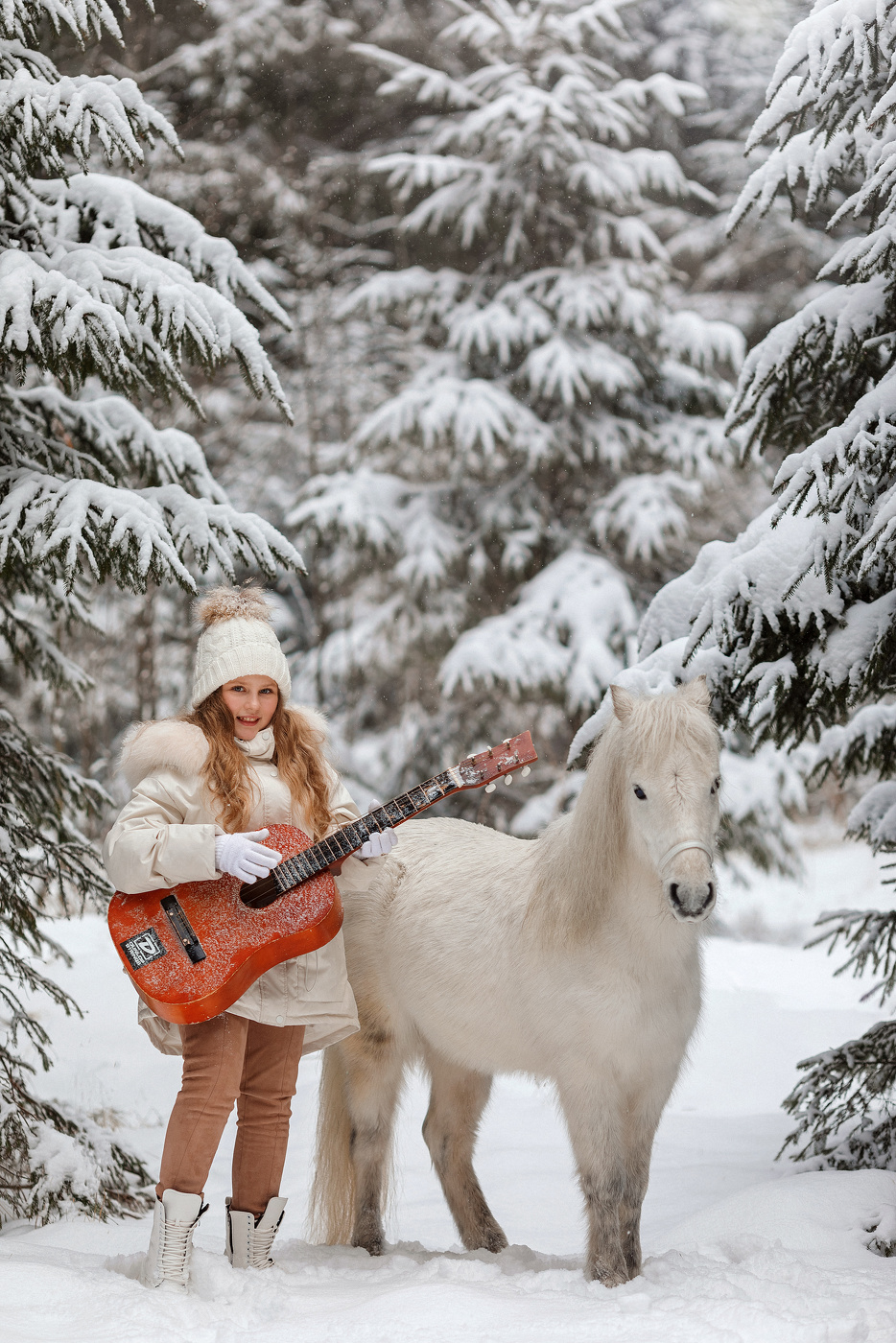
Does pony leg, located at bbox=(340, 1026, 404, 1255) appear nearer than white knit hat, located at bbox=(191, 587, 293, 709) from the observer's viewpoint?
No

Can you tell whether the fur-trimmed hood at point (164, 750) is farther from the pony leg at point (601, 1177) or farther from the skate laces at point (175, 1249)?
the pony leg at point (601, 1177)

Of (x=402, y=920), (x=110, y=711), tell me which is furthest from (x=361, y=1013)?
(x=110, y=711)

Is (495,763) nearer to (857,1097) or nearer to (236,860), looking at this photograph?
(236,860)

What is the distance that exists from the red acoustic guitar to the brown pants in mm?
130

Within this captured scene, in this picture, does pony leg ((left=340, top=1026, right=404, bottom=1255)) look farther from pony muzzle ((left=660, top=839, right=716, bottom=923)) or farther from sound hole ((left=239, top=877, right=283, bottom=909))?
pony muzzle ((left=660, top=839, right=716, bottom=923))

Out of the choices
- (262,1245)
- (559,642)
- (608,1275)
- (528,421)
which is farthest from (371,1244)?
(528,421)

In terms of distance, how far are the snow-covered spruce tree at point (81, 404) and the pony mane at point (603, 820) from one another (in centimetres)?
140

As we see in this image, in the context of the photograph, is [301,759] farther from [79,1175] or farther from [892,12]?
[892,12]

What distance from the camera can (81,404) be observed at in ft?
14.2

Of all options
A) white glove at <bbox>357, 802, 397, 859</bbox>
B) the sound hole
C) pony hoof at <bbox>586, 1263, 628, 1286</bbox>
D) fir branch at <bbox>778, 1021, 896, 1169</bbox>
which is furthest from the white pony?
fir branch at <bbox>778, 1021, 896, 1169</bbox>

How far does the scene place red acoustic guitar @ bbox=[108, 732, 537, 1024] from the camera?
9.64 feet

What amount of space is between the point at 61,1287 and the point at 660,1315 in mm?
1382

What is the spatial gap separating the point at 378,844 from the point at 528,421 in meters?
6.96

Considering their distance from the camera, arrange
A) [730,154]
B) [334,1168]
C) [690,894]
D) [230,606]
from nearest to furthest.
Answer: [690,894] < [230,606] < [334,1168] < [730,154]
